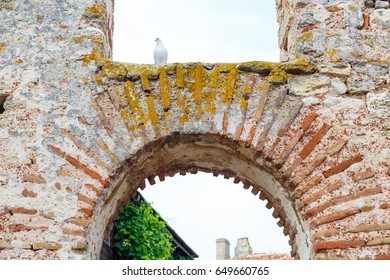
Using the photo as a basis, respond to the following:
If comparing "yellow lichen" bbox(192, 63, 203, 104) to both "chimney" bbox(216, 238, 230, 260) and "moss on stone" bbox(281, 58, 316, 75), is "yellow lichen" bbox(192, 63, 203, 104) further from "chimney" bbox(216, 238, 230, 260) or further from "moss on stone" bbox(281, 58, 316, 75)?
"chimney" bbox(216, 238, 230, 260)

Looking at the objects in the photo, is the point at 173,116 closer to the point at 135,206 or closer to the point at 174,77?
the point at 174,77

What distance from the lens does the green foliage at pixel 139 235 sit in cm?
780

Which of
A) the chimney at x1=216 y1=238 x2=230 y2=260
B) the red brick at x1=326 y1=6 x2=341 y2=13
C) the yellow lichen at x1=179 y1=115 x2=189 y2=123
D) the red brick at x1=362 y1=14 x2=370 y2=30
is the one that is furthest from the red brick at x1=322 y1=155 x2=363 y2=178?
the chimney at x1=216 y1=238 x2=230 y2=260

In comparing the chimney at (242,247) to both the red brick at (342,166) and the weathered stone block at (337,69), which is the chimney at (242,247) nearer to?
the weathered stone block at (337,69)

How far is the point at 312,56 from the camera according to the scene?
4.08 m

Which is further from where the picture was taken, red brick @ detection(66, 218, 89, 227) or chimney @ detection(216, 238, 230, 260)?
chimney @ detection(216, 238, 230, 260)

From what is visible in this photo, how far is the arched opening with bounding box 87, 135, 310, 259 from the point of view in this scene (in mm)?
3783

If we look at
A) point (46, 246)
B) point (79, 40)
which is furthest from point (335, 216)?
point (79, 40)

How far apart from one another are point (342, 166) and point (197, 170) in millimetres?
1187

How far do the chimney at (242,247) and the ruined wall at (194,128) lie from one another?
1479 cm

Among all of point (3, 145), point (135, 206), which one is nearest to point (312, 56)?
point (3, 145)

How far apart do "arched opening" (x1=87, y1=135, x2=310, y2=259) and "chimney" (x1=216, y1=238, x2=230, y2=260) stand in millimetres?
17084

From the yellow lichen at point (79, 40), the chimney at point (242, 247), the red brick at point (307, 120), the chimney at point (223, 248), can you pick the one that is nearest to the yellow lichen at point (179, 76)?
the yellow lichen at point (79, 40)

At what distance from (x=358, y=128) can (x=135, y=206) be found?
4.86m
